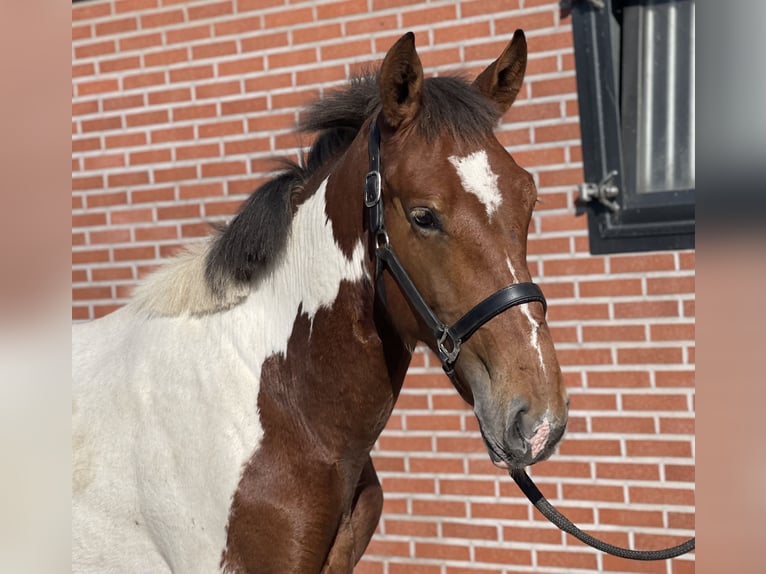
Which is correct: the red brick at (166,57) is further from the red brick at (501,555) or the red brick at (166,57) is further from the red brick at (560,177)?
the red brick at (501,555)

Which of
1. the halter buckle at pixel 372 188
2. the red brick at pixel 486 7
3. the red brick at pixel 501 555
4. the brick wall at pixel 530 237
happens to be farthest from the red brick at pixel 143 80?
the red brick at pixel 501 555

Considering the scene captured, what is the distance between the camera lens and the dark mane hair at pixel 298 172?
2.01 metres

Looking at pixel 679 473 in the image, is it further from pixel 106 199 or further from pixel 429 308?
pixel 106 199

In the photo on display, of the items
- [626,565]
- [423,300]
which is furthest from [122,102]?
[626,565]

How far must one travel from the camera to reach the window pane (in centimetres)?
333

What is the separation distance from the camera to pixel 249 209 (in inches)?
87.2

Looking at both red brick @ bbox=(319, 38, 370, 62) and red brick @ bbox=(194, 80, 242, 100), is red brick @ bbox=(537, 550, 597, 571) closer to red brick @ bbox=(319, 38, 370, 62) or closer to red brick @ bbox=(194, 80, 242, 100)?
red brick @ bbox=(319, 38, 370, 62)

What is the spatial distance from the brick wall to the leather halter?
4.98ft

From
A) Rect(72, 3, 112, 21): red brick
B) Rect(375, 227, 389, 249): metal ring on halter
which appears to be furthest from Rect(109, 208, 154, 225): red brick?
Rect(375, 227, 389, 249): metal ring on halter

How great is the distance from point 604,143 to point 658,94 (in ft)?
1.03

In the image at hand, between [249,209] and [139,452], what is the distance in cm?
72

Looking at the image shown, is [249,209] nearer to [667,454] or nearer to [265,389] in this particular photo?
[265,389]

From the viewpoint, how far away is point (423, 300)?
1.87 m
